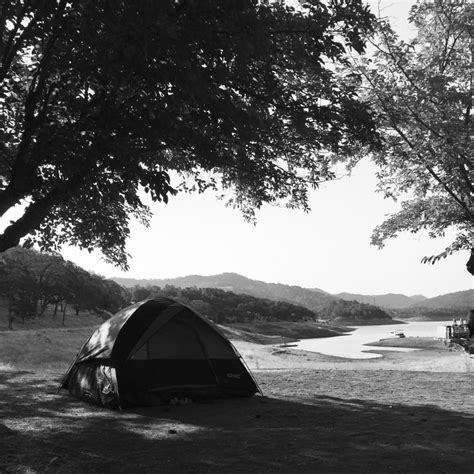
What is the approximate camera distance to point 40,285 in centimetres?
7981

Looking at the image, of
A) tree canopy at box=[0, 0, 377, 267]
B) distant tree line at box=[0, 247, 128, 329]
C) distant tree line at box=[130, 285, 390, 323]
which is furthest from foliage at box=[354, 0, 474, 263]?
distant tree line at box=[130, 285, 390, 323]

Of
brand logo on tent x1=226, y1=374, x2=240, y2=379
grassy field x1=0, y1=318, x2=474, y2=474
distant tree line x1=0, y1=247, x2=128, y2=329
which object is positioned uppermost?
distant tree line x1=0, y1=247, x2=128, y2=329

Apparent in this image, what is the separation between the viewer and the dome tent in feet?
34.0

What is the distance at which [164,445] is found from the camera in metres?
7.13

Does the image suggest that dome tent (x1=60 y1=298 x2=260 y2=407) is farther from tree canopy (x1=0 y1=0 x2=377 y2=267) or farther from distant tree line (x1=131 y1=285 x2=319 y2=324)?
distant tree line (x1=131 y1=285 x2=319 y2=324)

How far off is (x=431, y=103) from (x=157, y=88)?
41.5 ft

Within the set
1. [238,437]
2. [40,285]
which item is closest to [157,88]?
[238,437]

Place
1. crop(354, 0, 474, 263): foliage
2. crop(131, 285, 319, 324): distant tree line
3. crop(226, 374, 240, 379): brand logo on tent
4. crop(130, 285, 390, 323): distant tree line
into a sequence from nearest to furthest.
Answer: crop(226, 374, 240, 379): brand logo on tent < crop(354, 0, 474, 263): foliage < crop(131, 285, 319, 324): distant tree line < crop(130, 285, 390, 323): distant tree line

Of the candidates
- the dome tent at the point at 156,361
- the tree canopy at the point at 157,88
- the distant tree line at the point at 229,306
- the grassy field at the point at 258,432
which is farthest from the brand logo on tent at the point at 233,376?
the distant tree line at the point at 229,306

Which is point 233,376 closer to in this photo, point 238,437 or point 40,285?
point 238,437

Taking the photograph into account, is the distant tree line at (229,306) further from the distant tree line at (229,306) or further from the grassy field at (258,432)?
the grassy field at (258,432)

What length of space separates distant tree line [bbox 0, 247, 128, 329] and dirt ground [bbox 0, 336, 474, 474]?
2607 inches

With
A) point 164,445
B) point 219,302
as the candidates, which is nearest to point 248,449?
point 164,445

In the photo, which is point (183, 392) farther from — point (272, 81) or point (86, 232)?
point (272, 81)
